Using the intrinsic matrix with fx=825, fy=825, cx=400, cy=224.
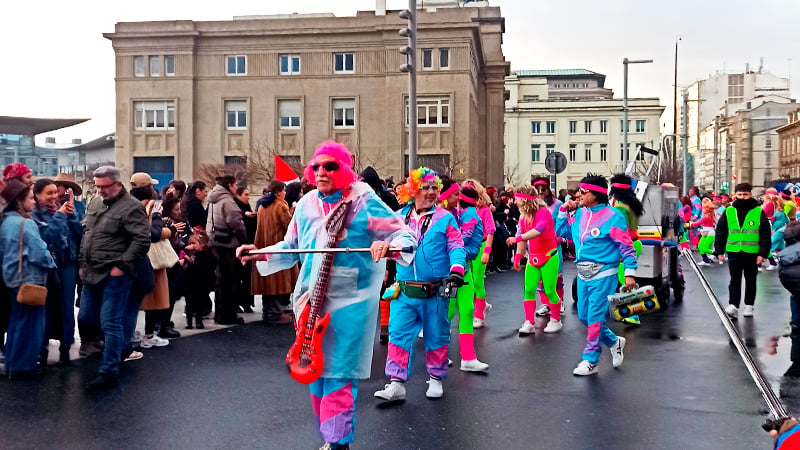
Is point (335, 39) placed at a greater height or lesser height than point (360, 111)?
greater

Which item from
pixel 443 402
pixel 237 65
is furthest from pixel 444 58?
pixel 443 402

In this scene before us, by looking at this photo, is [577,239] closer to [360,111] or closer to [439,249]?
[439,249]

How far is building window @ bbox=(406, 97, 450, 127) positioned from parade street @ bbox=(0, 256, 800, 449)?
38257 mm

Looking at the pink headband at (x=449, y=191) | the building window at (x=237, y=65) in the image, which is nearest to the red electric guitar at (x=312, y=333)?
the pink headband at (x=449, y=191)

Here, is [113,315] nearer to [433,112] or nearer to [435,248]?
[435,248]

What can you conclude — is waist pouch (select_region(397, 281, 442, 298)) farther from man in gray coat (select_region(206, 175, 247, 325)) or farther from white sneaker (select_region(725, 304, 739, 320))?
white sneaker (select_region(725, 304, 739, 320))

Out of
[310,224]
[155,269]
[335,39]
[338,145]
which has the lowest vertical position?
[155,269]

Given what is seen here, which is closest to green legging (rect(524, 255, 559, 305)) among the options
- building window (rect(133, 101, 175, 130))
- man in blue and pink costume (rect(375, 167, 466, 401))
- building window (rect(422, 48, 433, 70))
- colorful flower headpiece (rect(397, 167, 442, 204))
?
man in blue and pink costume (rect(375, 167, 466, 401))

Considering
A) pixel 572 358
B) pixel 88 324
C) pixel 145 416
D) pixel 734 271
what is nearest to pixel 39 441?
pixel 145 416

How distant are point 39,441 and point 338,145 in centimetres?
297

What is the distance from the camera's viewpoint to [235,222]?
10414 millimetres

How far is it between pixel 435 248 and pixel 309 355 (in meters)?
2.33

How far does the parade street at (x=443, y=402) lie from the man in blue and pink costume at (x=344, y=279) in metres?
0.74

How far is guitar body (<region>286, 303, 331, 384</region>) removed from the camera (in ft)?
15.6
